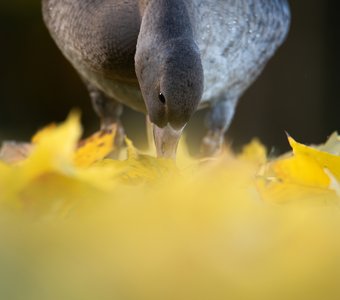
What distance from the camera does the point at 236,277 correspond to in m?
0.18

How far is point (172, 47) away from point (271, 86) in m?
1.91

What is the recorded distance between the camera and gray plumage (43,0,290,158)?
0.87m

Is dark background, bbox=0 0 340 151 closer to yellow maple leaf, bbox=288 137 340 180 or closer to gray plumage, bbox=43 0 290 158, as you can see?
gray plumage, bbox=43 0 290 158

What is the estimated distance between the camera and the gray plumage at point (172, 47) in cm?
87

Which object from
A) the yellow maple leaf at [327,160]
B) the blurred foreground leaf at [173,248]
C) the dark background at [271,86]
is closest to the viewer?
the blurred foreground leaf at [173,248]

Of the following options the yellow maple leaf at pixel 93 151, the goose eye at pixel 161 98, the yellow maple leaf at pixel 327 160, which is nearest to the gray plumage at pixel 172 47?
the goose eye at pixel 161 98

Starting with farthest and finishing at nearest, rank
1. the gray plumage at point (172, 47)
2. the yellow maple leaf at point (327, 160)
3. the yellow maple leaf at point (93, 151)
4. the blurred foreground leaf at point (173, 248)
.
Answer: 1. the gray plumage at point (172, 47)
2. the yellow maple leaf at point (93, 151)
3. the yellow maple leaf at point (327, 160)
4. the blurred foreground leaf at point (173, 248)

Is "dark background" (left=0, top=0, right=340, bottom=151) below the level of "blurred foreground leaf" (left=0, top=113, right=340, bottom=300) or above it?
below

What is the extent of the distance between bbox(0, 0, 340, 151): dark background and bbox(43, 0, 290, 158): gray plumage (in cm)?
119

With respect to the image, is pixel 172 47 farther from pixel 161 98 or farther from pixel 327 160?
pixel 327 160

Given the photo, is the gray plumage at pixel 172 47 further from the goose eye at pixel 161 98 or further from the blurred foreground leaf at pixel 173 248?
A: the blurred foreground leaf at pixel 173 248

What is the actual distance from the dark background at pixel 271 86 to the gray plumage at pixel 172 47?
3.90 feet

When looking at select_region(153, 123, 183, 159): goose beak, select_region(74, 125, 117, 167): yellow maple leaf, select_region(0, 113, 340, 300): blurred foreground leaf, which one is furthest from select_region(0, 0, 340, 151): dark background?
select_region(0, 113, 340, 300): blurred foreground leaf

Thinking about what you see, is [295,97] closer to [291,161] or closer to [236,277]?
[291,161]
